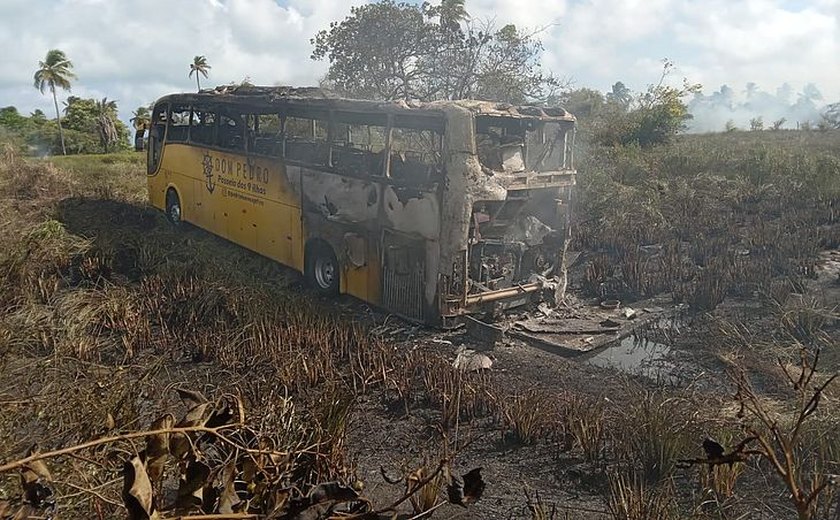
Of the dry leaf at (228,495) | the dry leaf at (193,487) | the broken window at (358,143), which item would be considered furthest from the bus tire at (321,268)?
the dry leaf at (193,487)

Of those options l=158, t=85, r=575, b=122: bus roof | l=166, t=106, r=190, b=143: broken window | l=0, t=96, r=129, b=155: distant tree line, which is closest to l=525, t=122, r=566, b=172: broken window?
l=158, t=85, r=575, b=122: bus roof

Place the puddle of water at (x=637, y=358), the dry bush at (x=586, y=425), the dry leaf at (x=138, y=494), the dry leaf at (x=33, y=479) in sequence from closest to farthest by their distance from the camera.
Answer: the dry leaf at (x=138, y=494)
the dry leaf at (x=33, y=479)
the dry bush at (x=586, y=425)
the puddle of water at (x=637, y=358)

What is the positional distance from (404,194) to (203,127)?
18.6 ft

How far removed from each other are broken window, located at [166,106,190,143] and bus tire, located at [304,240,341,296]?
4678 mm

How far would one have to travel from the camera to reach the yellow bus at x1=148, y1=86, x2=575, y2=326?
24.6 feet

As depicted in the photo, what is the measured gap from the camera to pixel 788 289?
953 cm

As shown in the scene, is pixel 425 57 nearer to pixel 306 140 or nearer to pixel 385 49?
pixel 385 49

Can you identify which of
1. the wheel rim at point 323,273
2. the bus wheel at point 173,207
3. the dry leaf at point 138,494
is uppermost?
the dry leaf at point 138,494

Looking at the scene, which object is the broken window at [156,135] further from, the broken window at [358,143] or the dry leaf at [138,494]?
the dry leaf at [138,494]

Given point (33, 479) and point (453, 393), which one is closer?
point (33, 479)

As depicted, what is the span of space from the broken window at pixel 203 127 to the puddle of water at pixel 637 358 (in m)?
7.52

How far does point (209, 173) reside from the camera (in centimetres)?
1172

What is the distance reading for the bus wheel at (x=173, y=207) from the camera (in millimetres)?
13250

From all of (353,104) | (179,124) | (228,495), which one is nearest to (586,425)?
(228,495)
